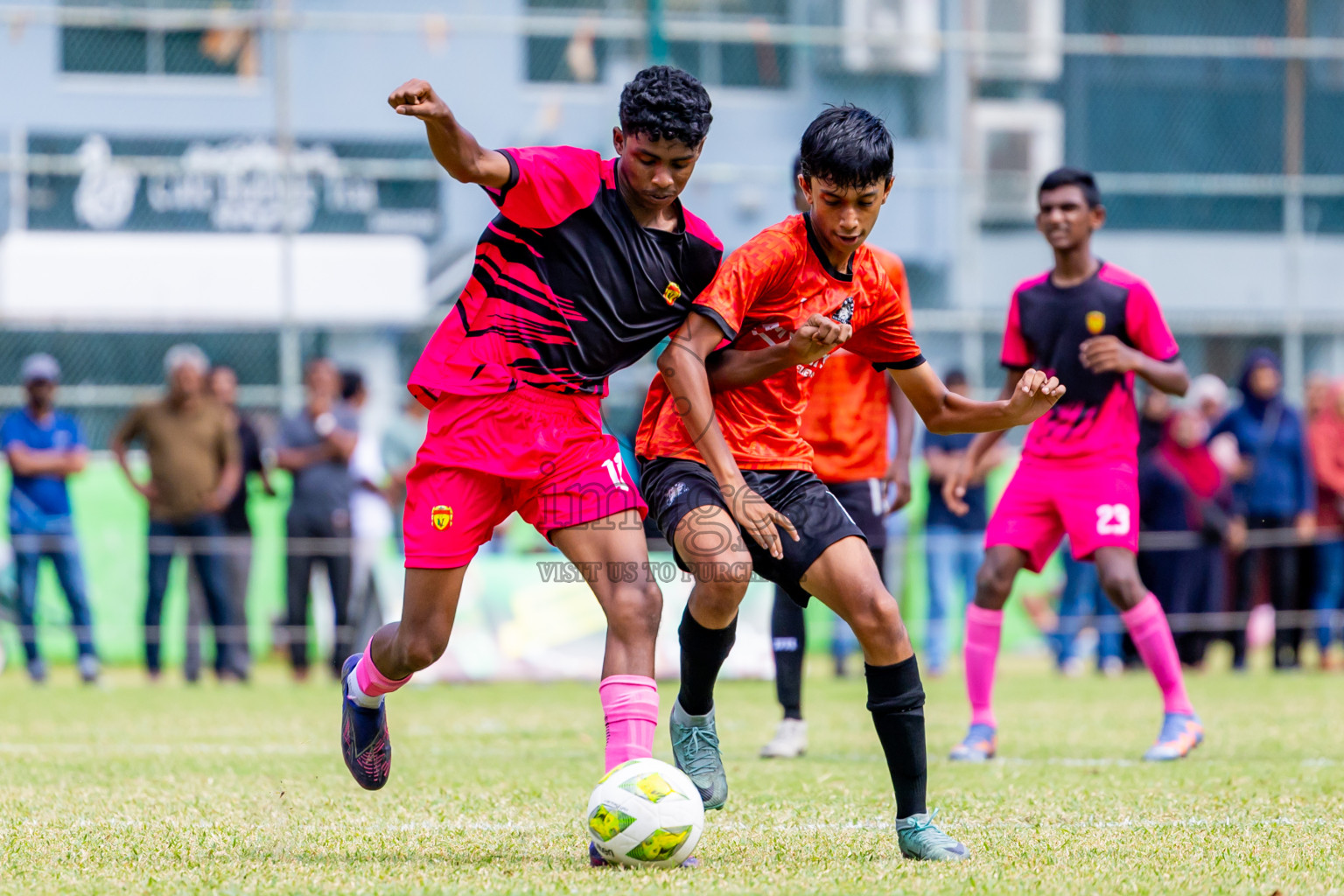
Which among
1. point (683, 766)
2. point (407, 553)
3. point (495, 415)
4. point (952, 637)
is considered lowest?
point (952, 637)

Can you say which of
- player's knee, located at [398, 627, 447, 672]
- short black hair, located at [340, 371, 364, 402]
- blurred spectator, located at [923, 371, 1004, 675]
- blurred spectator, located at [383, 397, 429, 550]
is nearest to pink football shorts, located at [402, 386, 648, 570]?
player's knee, located at [398, 627, 447, 672]

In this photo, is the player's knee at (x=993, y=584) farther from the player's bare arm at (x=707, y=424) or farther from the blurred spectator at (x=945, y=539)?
the blurred spectator at (x=945, y=539)

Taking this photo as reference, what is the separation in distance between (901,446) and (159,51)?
34.4ft

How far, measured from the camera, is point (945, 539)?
515 inches

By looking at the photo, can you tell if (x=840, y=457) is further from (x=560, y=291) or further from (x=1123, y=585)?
(x=560, y=291)

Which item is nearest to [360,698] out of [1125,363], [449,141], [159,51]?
[449,141]

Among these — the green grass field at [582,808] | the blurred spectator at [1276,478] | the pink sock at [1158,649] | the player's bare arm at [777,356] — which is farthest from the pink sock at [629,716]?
the blurred spectator at [1276,478]

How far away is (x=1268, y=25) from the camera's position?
17594mm

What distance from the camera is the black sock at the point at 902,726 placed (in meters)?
4.32

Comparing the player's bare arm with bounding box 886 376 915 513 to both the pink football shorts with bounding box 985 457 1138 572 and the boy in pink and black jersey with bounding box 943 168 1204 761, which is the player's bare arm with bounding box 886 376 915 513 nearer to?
the boy in pink and black jersey with bounding box 943 168 1204 761

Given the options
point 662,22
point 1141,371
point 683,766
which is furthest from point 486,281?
point 662,22

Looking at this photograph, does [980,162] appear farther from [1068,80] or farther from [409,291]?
[409,291]

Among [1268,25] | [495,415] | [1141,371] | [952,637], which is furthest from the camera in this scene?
[1268,25]

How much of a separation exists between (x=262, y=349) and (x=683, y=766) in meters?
10.3
